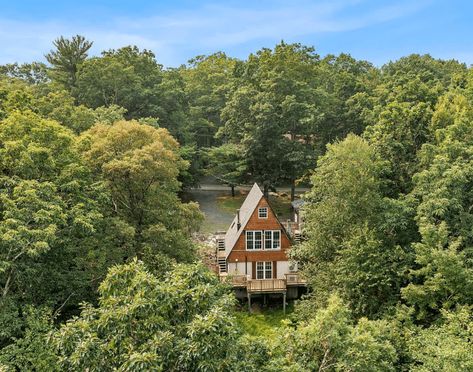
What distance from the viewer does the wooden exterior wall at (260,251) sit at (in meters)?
25.6

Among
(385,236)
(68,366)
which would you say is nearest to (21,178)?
(68,366)

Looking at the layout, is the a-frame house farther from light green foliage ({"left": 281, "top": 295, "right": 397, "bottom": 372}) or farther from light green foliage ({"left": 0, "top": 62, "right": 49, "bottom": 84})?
light green foliage ({"left": 0, "top": 62, "right": 49, "bottom": 84})

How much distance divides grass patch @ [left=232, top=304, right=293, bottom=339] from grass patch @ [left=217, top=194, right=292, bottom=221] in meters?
14.4

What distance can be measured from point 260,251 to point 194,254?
5.57 meters

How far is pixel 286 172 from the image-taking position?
3931cm

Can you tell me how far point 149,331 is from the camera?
31.3 feet

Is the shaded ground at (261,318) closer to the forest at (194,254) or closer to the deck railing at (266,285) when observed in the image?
the deck railing at (266,285)

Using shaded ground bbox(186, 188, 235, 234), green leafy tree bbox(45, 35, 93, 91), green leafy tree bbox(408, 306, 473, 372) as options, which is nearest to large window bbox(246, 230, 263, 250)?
shaded ground bbox(186, 188, 235, 234)

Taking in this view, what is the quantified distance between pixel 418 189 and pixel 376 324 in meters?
7.15

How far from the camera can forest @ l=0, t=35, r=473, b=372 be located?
9812 mm

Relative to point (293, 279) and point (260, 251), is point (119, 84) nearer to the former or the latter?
point (260, 251)

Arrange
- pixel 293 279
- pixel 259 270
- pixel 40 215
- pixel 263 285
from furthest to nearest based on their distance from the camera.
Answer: pixel 259 270 < pixel 293 279 < pixel 263 285 < pixel 40 215

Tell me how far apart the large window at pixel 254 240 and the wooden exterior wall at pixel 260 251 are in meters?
0.25

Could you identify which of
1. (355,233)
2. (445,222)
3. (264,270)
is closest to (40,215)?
(355,233)
